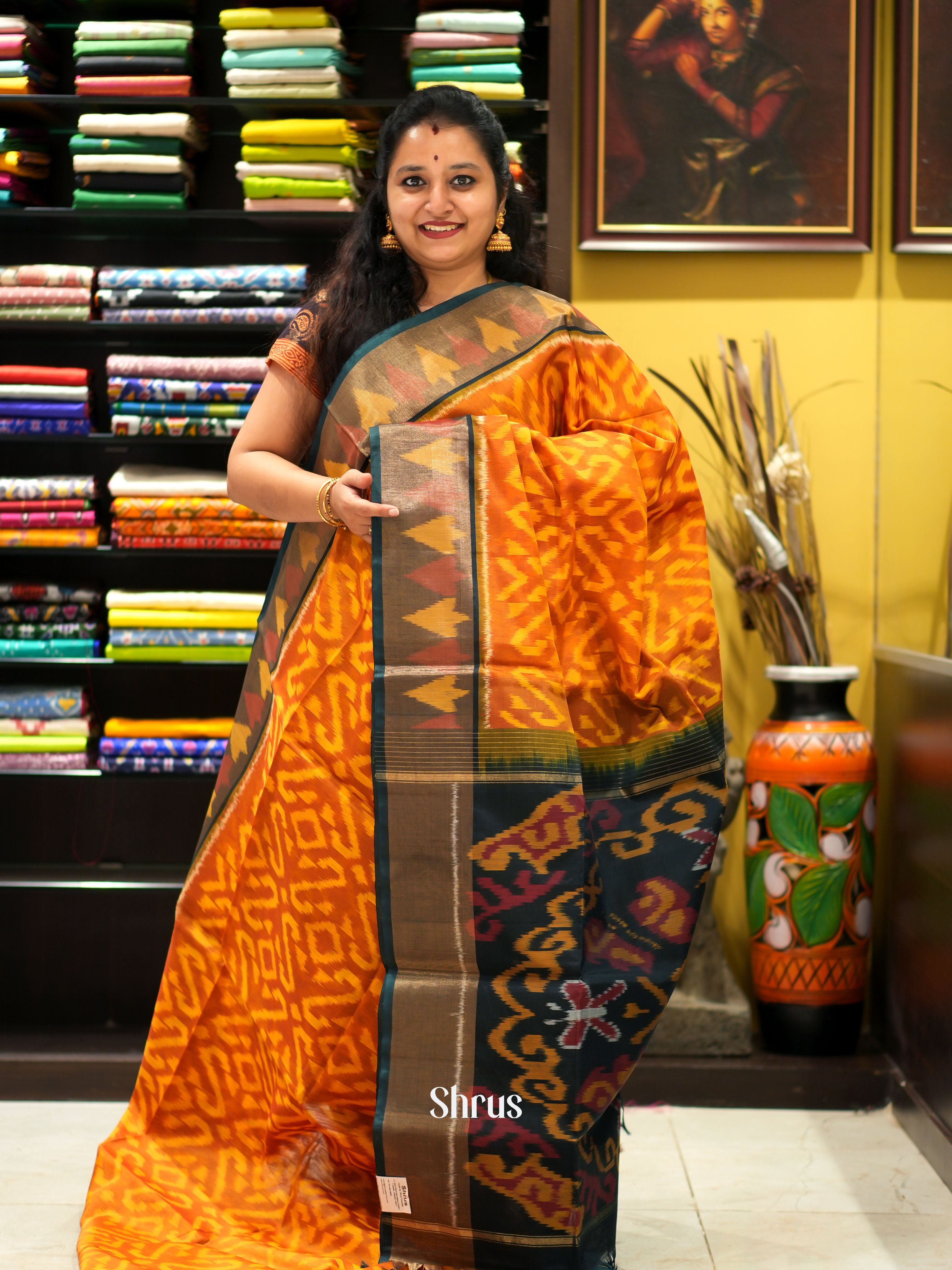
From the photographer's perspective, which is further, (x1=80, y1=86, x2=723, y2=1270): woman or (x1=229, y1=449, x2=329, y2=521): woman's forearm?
(x1=229, y1=449, x2=329, y2=521): woman's forearm

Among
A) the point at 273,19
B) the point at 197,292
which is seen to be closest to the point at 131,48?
the point at 273,19

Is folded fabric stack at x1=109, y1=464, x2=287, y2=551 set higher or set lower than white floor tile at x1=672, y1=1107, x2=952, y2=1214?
higher

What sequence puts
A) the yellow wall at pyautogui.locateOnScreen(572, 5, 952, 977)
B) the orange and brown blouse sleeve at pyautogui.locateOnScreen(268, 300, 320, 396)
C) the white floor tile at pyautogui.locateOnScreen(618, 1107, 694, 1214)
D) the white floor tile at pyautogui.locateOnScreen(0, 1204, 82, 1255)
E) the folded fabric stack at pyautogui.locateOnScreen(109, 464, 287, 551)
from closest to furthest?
the orange and brown blouse sleeve at pyautogui.locateOnScreen(268, 300, 320, 396) < the white floor tile at pyautogui.locateOnScreen(0, 1204, 82, 1255) < the white floor tile at pyautogui.locateOnScreen(618, 1107, 694, 1214) < the folded fabric stack at pyautogui.locateOnScreen(109, 464, 287, 551) < the yellow wall at pyautogui.locateOnScreen(572, 5, 952, 977)

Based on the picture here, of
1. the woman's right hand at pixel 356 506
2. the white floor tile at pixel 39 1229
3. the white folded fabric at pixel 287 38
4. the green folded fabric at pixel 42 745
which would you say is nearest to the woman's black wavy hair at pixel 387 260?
the woman's right hand at pixel 356 506

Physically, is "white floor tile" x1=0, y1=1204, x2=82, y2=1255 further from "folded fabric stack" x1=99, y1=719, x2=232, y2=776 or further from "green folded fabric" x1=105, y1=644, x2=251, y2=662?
"green folded fabric" x1=105, y1=644, x2=251, y2=662

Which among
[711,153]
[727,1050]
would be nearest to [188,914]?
[727,1050]

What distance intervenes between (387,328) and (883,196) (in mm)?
1584

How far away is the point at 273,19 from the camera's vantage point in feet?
8.23

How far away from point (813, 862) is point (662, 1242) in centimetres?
89

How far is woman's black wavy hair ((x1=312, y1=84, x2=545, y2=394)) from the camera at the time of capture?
1.67 meters

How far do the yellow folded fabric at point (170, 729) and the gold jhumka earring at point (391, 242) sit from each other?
48.6 inches

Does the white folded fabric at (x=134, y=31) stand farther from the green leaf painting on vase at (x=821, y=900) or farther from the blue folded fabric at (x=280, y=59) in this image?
the green leaf painting on vase at (x=821, y=900)

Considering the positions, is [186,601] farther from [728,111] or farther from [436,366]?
[728,111]

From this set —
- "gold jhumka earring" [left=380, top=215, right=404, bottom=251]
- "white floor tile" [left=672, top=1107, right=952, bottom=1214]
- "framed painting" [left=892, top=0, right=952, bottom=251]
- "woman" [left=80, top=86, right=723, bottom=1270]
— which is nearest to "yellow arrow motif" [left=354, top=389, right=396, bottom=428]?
"woman" [left=80, top=86, right=723, bottom=1270]
